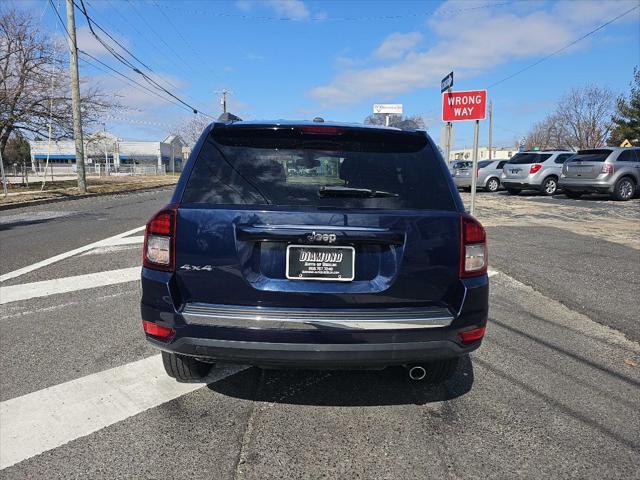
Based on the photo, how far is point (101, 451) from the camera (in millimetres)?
2477

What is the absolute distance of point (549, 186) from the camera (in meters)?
19.5

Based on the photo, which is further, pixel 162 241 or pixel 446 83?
pixel 446 83

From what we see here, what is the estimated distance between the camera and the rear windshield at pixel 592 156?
16125 mm

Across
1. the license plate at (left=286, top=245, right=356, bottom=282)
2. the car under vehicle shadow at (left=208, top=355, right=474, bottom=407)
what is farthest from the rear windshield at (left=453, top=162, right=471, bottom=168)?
the license plate at (left=286, top=245, right=356, bottom=282)

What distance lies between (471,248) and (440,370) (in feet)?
2.97

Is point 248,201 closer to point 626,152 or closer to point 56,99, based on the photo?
point 626,152

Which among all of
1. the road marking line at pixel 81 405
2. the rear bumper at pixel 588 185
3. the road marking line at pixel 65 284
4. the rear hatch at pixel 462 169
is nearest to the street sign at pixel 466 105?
the road marking line at pixel 65 284

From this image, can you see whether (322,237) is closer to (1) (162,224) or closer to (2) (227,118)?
(1) (162,224)

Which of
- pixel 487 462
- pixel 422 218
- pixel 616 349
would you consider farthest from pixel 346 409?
pixel 616 349

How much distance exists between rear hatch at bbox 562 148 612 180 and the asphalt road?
13314mm

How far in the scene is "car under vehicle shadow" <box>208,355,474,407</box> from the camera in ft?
9.92

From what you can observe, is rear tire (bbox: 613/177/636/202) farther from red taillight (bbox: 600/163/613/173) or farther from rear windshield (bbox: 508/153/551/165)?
rear windshield (bbox: 508/153/551/165)

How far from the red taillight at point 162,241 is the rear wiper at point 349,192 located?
83 cm

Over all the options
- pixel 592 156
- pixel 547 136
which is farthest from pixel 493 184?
pixel 547 136
